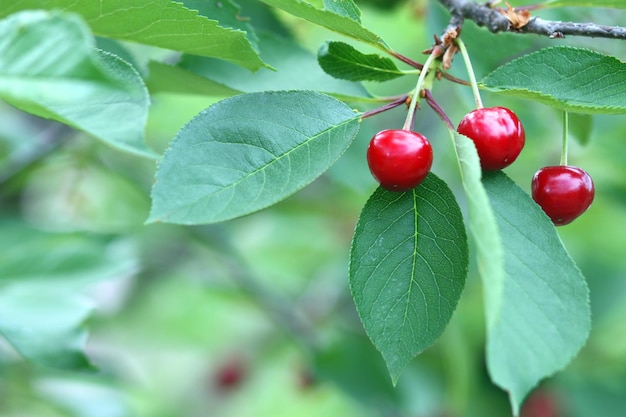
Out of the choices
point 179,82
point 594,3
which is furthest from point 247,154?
point 594,3

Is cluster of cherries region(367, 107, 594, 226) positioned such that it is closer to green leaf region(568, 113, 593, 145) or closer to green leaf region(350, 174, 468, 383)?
green leaf region(350, 174, 468, 383)

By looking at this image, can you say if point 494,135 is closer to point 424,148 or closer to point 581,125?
point 424,148

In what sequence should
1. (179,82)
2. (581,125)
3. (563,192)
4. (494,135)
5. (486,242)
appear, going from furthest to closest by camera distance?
(581,125) → (179,82) → (563,192) → (494,135) → (486,242)

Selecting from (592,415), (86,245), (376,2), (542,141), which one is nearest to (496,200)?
(376,2)

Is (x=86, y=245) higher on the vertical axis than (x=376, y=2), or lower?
lower

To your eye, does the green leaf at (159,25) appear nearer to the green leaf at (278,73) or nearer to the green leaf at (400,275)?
the green leaf at (278,73)

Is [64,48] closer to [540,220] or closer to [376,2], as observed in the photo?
[540,220]

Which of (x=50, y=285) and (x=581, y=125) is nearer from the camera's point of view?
(x=581, y=125)
